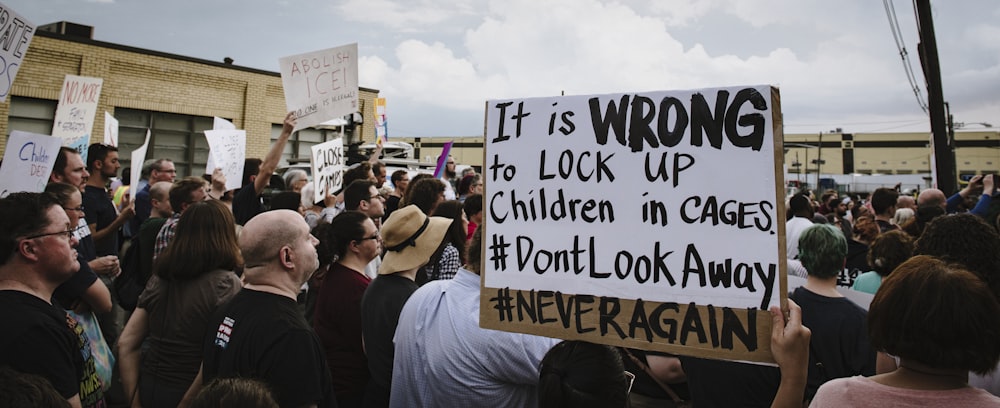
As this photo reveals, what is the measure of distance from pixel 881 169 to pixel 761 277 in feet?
283

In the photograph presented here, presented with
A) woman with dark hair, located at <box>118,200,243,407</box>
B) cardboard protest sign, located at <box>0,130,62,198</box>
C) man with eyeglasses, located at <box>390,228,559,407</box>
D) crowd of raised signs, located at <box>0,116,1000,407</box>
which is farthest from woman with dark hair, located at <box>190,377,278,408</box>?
cardboard protest sign, located at <box>0,130,62,198</box>

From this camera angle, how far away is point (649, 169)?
2.07 m

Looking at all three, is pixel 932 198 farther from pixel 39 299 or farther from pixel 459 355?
pixel 39 299

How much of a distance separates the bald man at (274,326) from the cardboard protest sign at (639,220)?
0.74m

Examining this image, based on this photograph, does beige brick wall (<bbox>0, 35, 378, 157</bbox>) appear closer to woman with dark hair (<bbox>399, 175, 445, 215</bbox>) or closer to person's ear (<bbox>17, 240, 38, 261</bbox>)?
woman with dark hair (<bbox>399, 175, 445, 215</bbox>)

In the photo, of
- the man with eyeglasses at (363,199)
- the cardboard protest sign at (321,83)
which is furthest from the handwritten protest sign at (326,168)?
the man with eyeglasses at (363,199)

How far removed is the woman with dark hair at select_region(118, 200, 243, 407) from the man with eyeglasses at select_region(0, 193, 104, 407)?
15.8 inches

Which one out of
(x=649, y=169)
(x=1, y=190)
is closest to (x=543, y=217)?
(x=649, y=169)

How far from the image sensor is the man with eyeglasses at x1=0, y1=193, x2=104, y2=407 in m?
2.21

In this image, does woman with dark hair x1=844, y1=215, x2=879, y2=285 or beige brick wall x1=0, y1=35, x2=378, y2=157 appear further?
beige brick wall x1=0, y1=35, x2=378, y2=157

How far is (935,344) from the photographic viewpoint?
161 cm

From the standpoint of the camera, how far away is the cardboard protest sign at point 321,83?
6.79 metres

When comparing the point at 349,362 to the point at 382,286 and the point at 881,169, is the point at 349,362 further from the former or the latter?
the point at 881,169

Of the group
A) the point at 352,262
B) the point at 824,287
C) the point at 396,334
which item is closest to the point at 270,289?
the point at 396,334
